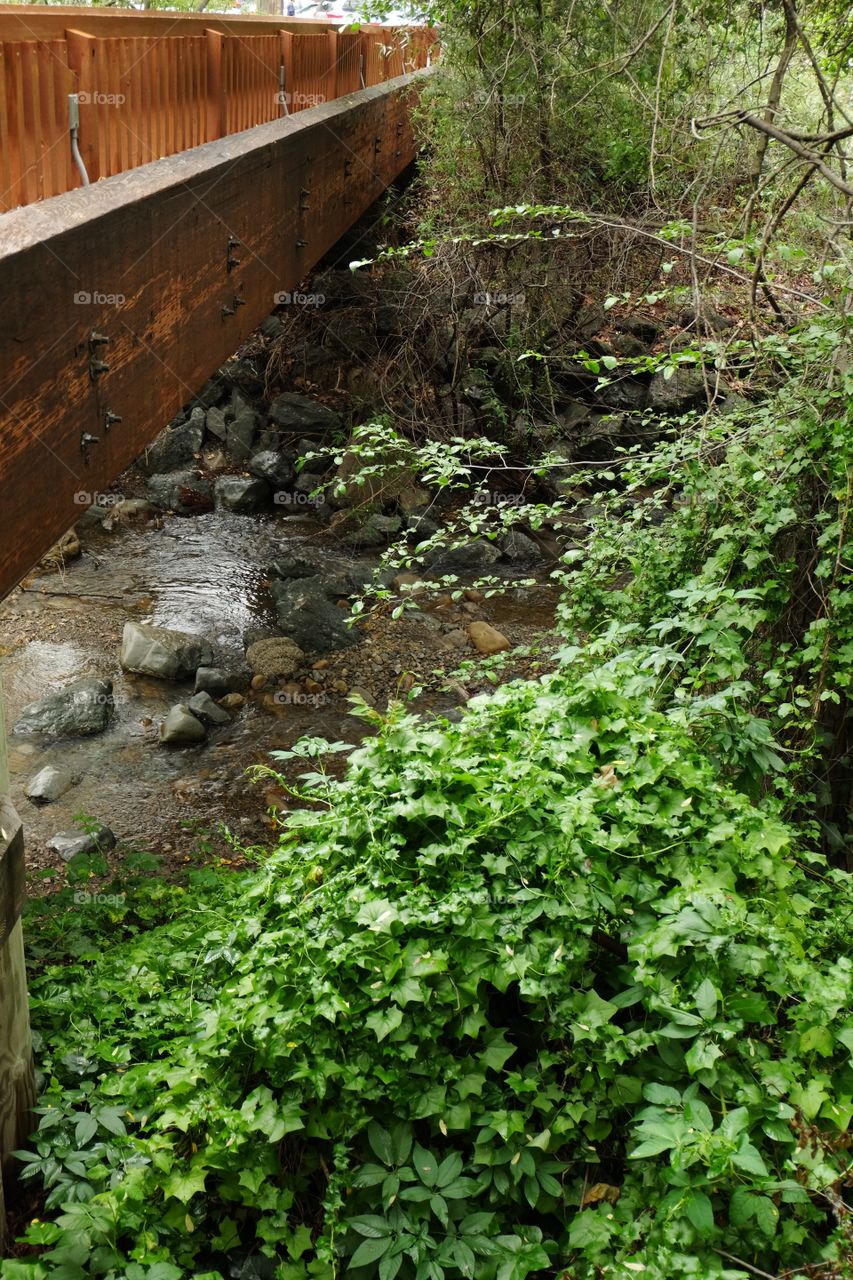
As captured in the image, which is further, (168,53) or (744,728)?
(168,53)

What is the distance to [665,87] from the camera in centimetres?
838

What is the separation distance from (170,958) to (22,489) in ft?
5.86

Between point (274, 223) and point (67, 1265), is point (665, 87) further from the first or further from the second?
point (67, 1265)

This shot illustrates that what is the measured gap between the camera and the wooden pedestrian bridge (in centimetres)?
379

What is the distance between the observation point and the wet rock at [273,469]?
9.77 meters

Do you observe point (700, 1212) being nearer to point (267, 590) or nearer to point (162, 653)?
point (162, 653)

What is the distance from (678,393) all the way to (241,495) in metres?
4.14

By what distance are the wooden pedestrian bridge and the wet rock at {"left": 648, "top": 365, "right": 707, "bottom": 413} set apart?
3.84 meters

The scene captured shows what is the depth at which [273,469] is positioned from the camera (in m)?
9.78

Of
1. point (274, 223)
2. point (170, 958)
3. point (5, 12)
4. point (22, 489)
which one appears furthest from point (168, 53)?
point (170, 958)

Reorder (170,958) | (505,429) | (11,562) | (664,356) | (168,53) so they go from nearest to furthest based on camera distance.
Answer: (170,958), (11,562), (664,356), (168,53), (505,429)

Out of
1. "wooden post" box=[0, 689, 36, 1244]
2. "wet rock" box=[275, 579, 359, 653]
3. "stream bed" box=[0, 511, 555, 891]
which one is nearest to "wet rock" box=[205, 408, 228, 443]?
"stream bed" box=[0, 511, 555, 891]

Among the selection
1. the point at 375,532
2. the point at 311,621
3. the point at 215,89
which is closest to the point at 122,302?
the point at 215,89

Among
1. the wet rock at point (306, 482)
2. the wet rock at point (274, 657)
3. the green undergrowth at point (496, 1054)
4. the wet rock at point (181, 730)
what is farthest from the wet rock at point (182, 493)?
the green undergrowth at point (496, 1054)
